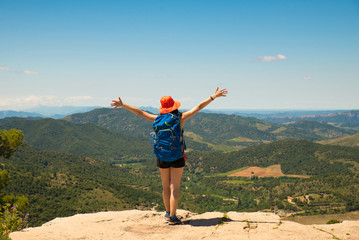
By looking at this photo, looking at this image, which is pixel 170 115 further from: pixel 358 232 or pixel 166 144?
pixel 358 232

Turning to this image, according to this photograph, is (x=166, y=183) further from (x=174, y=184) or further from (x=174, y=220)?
(x=174, y=220)

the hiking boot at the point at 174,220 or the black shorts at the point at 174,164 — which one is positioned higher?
the black shorts at the point at 174,164

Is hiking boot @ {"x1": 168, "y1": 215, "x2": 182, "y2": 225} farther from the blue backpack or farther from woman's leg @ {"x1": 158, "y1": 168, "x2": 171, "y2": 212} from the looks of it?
the blue backpack

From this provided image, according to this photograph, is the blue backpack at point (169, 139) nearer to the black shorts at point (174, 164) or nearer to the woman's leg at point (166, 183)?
the black shorts at point (174, 164)

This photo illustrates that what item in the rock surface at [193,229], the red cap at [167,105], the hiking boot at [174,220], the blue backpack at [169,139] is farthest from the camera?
the hiking boot at [174,220]

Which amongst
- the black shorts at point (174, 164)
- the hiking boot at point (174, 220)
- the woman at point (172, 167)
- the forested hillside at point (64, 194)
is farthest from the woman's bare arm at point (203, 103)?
the forested hillside at point (64, 194)

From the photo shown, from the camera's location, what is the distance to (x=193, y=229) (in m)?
8.12

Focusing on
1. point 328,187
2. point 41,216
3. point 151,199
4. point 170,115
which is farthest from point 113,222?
point 328,187

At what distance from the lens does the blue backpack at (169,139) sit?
26.9 ft

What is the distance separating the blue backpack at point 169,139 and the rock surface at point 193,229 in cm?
240

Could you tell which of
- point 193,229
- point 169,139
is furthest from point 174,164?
point 193,229

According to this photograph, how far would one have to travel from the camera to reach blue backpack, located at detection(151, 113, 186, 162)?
26.9 ft

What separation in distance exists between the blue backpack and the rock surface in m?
2.40

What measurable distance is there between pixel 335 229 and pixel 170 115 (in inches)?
252
